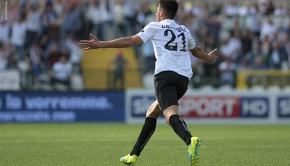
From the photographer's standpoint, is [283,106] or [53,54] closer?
[283,106]

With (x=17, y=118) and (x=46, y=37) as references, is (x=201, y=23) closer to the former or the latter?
(x=46, y=37)

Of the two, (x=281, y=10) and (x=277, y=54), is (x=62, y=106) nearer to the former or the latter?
(x=277, y=54)

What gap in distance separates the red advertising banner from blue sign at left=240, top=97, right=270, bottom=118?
194mm

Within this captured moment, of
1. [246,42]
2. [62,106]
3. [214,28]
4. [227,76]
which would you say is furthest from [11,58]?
[246,42]

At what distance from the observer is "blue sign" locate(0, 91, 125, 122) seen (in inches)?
713

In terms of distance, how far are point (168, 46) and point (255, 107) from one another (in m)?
12.1

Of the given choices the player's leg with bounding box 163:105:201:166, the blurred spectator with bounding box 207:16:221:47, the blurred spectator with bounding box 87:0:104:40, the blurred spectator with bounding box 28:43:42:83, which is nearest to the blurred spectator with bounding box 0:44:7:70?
the blurred spectator with bounding box 28:43:42:83

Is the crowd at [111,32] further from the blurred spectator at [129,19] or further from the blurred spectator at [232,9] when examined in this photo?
the blurred spectator at [232,9]

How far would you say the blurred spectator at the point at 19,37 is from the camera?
19531 millimetres

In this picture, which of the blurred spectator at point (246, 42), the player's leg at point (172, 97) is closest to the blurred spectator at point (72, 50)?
the blurred spectator at point (246, 42)

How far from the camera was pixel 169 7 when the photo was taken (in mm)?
6496

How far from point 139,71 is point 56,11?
15.5 ft

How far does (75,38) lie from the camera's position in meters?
20.0

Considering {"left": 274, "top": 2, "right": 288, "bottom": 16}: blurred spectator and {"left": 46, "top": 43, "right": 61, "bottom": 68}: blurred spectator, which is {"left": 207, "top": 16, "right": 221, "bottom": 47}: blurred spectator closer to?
{"left": 274, "top": 2, "right": 288, "bottom": 16}: blurred spectator
